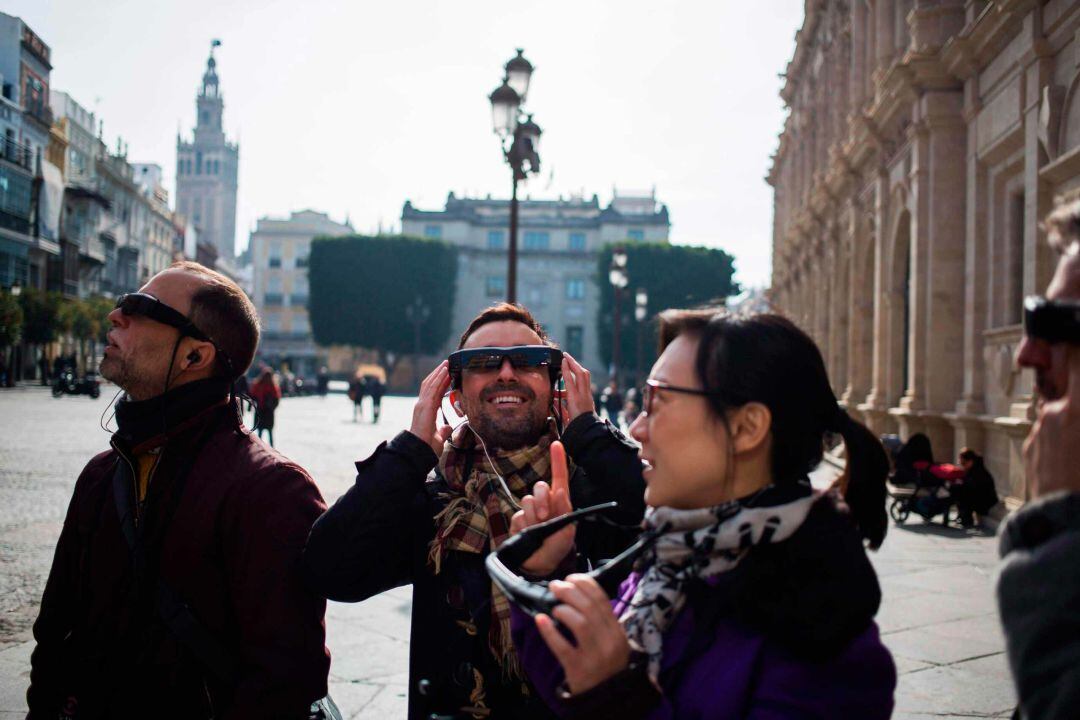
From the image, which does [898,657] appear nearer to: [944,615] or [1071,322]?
[944,615]

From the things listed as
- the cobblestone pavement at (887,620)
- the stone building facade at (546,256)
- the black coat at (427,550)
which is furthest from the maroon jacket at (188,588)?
the stone building facade at (546,256)

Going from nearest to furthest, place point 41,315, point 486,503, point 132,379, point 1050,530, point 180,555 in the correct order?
point 1050,530 → point 180,555 → point 486,503 → point 132,379 → point 41,315

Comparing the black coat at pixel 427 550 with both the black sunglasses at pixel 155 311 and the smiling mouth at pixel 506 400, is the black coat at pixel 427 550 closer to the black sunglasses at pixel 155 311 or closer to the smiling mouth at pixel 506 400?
the smiling mouth at pixel 506 400

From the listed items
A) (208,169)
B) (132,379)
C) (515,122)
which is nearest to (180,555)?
(132,379)

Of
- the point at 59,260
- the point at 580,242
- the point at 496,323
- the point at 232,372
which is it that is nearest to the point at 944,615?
the point at 496,323

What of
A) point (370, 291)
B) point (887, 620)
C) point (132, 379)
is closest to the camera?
point (132, 379)

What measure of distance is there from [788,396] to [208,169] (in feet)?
535

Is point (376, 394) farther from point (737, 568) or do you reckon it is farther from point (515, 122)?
point (737, 568)

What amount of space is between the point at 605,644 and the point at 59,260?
61.5 metres

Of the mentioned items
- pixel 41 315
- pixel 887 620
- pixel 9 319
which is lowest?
pixel 887 620

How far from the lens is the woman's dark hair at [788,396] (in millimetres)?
1730

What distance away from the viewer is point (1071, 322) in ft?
4.27

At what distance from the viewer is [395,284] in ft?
237

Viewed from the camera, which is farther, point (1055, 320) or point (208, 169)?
point (208, 169)
